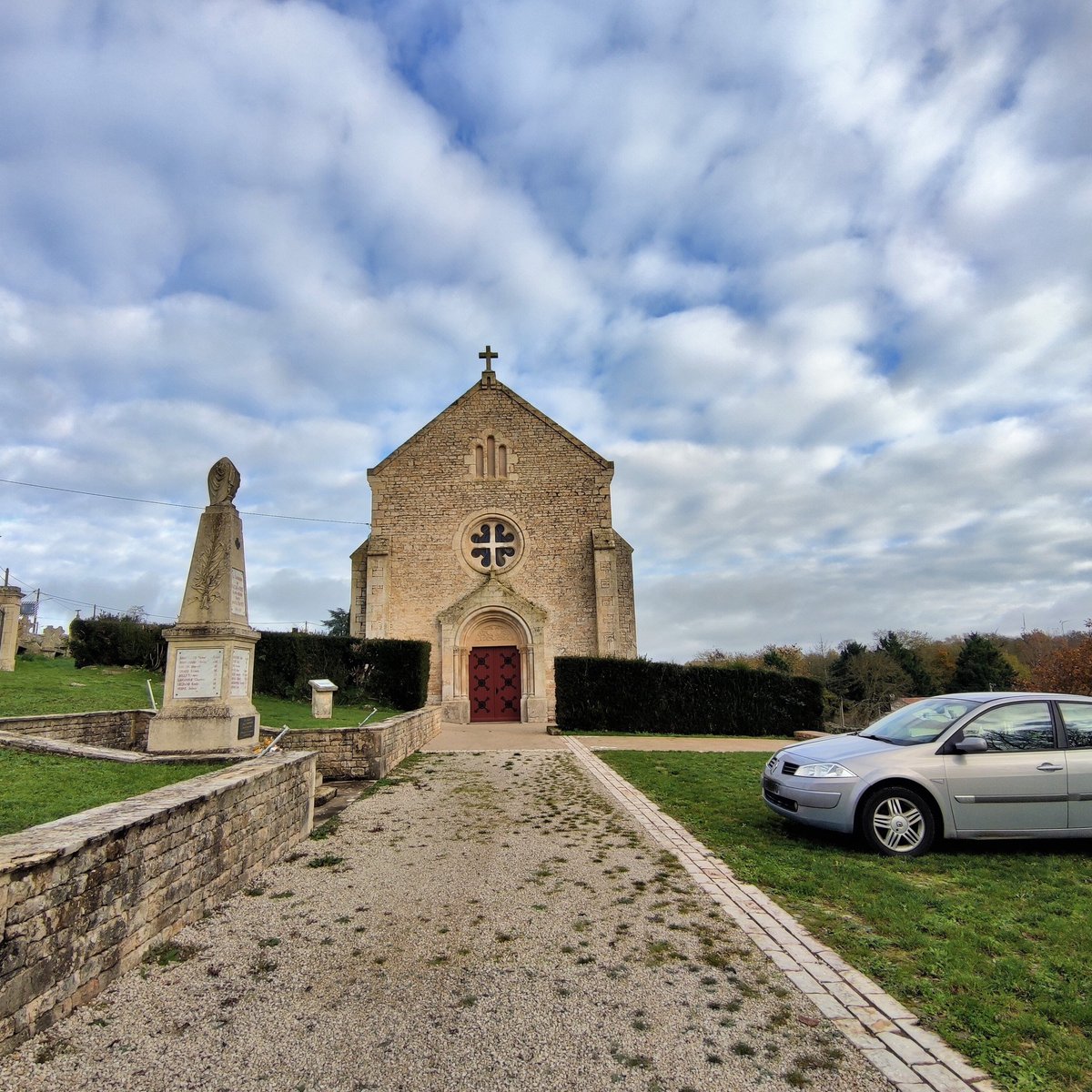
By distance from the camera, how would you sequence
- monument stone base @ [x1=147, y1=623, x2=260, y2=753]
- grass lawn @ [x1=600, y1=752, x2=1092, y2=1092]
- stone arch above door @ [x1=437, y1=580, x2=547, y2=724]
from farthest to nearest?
stone arch above door @ [x1=437, y1=580, x2=547, y2=724], monument stone base @ [x1=147, y1=623, x2=260, y2=753], grass lawn @ [x1=600, y1=752, x2=1092, y2=1092]

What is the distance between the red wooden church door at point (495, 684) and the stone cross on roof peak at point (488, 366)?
29.6 ft

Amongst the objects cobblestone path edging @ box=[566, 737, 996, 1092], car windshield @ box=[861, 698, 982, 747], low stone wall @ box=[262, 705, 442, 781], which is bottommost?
cobblestone path edging @ box=[566, 737, 996, 1092]

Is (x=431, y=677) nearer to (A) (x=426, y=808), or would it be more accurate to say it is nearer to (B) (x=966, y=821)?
(A) (x=426, y=808)

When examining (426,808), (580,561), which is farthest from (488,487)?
(426,808)

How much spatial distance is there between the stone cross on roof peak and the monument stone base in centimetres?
1635

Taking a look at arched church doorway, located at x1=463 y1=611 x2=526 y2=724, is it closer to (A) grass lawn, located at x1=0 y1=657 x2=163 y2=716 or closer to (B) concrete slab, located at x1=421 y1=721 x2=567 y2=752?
(B) concrete slab, located at x1=421 y1=721 x2=567 y2=752

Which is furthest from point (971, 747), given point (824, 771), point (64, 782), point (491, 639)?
point (491, 639)

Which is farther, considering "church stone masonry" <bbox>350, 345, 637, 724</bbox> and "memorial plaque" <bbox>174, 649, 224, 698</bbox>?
"church stone masonry" <bbox>350, 345, 637, 724</bbox>

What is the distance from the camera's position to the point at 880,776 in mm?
5918

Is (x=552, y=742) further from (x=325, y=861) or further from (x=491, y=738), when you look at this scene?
(x=325, y=861)

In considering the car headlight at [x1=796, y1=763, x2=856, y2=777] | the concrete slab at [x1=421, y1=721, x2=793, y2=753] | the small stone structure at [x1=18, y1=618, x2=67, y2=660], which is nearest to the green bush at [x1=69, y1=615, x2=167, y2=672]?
the small stone structure at [x1=18, y1=618, x2=67, y2=660]

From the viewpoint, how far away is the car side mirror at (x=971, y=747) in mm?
5910

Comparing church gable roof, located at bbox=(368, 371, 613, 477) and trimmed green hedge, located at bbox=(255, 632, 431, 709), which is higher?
church gable roof, located at bbox=(368, 371, 613, 477)

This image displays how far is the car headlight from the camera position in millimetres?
6059
